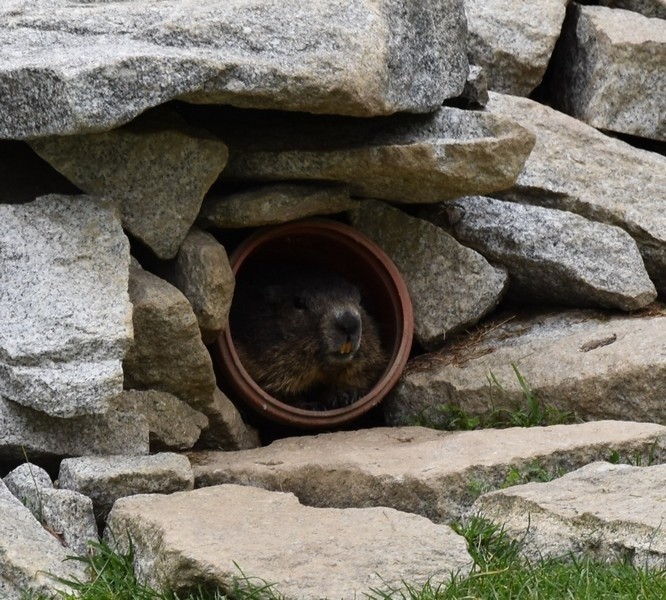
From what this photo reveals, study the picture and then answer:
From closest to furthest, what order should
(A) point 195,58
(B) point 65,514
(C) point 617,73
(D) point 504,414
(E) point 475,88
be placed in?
1. (B) point 65,514
2. (A) point 195,58
3. (D) point 504,414
4. (E) point 475,88
5. (C) point 617,73

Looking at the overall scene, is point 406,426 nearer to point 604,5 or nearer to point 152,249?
point 152,249

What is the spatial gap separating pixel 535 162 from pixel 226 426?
229cm

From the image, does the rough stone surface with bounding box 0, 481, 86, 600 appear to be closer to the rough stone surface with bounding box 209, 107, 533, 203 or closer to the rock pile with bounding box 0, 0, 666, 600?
the rock pile with bounding box 0, 0, 666, 600

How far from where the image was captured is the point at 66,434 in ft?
16.4

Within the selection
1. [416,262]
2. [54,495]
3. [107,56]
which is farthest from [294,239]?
[54,495]

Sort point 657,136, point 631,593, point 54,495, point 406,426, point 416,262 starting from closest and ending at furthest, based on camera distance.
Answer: point 631,593 → point 54,495 → point 406,426 → point 416,262 → point 657,136

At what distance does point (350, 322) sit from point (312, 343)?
14.5 inches

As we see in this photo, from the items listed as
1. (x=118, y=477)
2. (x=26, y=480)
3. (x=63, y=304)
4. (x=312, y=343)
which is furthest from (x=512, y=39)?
(x=26, y=480)

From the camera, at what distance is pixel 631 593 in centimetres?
375

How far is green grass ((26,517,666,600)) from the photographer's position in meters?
3.79

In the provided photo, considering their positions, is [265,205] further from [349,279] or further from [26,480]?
[26,480]

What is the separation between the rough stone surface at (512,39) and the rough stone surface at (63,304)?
3.01 meters

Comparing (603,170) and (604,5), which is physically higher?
(604,5)

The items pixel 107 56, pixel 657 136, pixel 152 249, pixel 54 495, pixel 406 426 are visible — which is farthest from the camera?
pixel 657 136
